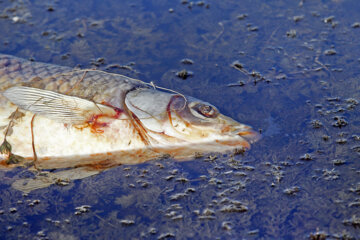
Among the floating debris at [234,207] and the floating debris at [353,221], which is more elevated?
the floating debris at [353,221]

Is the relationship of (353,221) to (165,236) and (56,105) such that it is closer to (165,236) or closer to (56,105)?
(165,236)

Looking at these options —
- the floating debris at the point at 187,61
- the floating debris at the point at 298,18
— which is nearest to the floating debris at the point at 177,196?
the floating debris at the point at 187,61

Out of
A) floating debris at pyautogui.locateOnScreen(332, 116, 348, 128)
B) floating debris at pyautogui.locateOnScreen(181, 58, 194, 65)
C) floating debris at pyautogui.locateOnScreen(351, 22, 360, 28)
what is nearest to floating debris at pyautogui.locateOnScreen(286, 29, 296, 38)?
floating debris at pyautogui.locateOnScreen(351, 22, 360, 28)

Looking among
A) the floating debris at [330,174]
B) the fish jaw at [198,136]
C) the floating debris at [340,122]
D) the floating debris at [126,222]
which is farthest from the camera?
the floating debris at [340,122]

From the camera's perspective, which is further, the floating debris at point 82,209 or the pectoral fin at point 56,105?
the pectoral fin at point 56,105

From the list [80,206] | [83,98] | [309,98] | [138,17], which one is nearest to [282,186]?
[309,98]

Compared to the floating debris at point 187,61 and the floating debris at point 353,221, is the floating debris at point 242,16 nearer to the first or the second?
the floating debris at point 187,61

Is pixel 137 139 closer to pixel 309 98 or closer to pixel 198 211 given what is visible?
pixel 198 211

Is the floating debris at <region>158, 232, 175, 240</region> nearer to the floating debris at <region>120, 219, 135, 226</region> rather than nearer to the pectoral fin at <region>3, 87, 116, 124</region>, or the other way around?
the floating debris at <region>120, 219, 135, 226</region>
